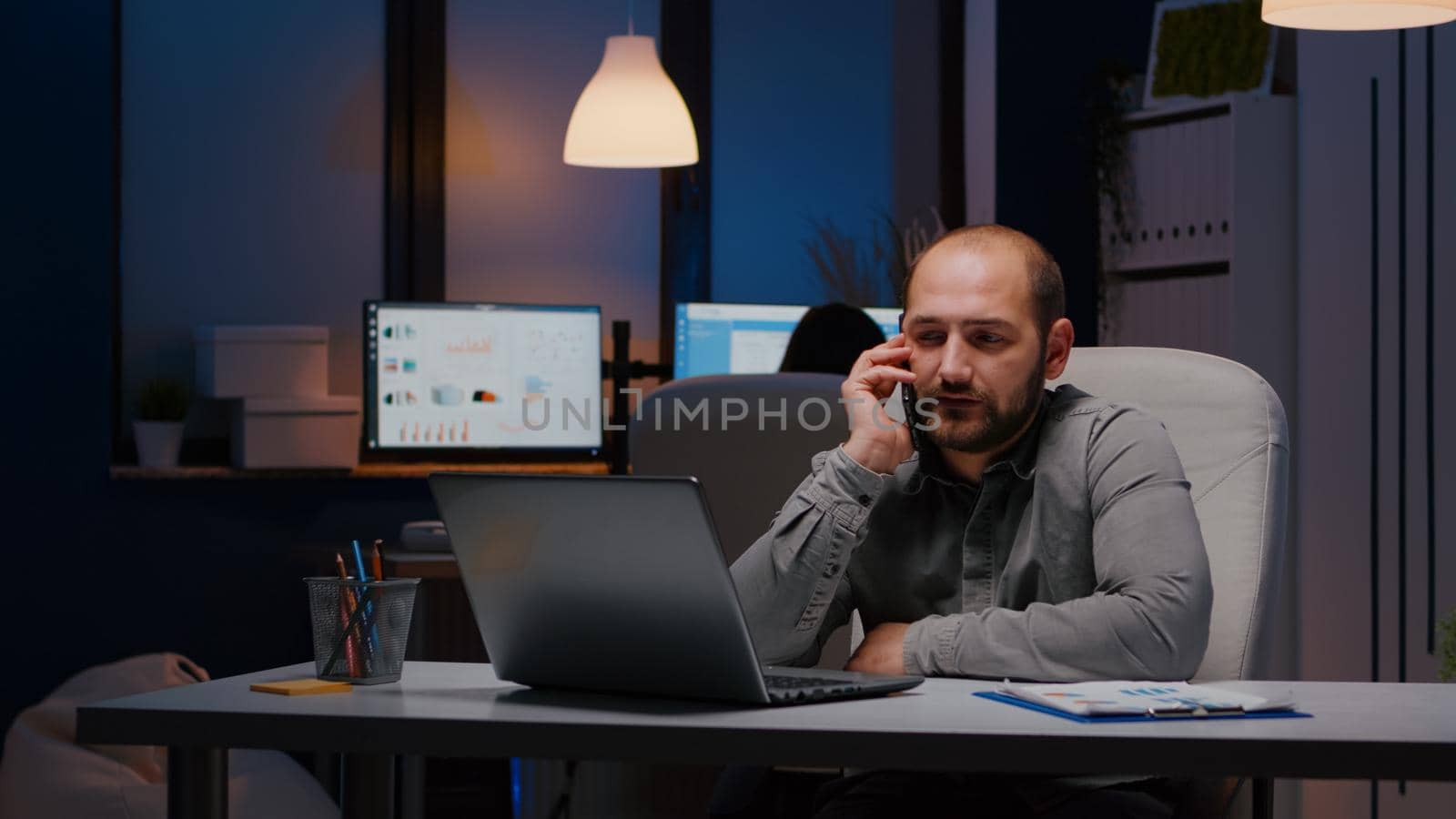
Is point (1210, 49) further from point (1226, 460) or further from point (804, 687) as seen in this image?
point (804, 687)

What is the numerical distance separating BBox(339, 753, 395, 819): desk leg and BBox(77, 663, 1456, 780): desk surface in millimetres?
177

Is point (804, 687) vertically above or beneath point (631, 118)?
beneath

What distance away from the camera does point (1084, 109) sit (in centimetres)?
460

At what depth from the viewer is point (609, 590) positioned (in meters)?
1.27

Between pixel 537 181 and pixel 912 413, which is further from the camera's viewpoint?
pixel 537 181

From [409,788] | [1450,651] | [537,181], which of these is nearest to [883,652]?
[409,788]

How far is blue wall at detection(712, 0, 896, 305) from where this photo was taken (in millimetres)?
4910

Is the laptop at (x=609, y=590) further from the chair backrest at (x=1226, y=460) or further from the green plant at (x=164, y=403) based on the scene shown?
the green plant at (x=164, y=403)

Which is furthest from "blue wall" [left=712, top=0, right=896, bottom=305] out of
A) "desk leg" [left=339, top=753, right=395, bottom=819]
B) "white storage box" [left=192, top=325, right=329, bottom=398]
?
"desk leg" [left=339, top=753, right=395, bottom=819]

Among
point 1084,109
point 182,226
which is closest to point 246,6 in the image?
point 182,226

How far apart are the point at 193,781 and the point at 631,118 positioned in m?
2.94

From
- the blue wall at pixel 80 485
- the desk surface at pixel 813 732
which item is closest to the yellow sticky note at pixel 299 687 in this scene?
the desk surface at pixel 813 732

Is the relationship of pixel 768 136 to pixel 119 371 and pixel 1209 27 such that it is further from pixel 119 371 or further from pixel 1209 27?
pixel 119 371

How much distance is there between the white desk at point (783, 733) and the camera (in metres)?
1.12
